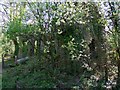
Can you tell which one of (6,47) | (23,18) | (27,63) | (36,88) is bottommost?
(36,88)

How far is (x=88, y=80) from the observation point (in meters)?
6.64

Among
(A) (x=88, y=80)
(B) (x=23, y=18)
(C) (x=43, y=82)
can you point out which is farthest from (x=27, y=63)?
(A) (x=88, y=80)

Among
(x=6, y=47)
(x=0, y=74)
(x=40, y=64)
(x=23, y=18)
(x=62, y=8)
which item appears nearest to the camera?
(x=62, y=8)

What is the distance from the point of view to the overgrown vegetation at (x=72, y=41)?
6.57 metres

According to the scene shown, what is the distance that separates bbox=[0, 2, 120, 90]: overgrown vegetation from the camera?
6.57 metres

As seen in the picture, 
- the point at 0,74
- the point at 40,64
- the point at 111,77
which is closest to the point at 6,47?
the point at 0,74

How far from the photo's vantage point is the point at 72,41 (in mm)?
7043

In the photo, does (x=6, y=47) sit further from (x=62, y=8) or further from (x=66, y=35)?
(x=62, y=8)

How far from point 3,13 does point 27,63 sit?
258 centimetres

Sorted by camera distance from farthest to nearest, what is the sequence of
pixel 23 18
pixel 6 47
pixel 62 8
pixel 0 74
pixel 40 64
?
pixel 6 47
pixel 0 74
pixel 40 64
pixel 23 18
pixel 62 8

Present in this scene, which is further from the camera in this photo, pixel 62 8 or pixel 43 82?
pixel 43 82

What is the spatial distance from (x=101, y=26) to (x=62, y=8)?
46.0 inches

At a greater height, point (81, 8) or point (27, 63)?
point (81, 8)

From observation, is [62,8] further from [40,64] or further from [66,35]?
[40,64]
